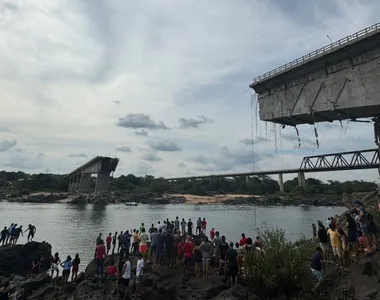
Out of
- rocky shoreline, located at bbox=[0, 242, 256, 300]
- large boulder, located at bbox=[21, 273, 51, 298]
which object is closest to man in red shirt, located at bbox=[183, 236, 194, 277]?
rocky shoreline, located at bbox=[0, 242, 256, 300]

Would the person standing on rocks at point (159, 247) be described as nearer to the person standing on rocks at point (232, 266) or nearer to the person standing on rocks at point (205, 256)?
the person standing on rocks at point (205, 256)

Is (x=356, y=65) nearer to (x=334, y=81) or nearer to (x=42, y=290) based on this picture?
(x=334, y=81)

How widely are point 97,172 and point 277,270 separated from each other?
118326mm

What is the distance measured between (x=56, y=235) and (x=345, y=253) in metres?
37.1

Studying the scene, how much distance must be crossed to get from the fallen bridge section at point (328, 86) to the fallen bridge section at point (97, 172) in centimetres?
9786

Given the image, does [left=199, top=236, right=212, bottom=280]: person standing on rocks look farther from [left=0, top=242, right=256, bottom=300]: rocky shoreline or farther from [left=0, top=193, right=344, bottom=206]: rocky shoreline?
[left=0, top=193, right=344, bottom=206]: rocky shoreline

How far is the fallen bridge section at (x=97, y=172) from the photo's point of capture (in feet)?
406

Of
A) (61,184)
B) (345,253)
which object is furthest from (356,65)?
(61,184)

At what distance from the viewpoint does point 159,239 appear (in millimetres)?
16531

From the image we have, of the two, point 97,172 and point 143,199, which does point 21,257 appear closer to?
point 97,172

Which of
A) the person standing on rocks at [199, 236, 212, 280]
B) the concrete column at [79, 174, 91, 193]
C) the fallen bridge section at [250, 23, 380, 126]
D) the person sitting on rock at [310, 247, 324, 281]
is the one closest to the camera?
the person sitting on rock at [310, 247, 324, 281]

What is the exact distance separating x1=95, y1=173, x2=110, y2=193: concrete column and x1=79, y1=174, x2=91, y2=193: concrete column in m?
10.6

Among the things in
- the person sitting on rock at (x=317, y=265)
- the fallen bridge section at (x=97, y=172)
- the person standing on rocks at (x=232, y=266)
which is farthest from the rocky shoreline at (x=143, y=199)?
the person sitting on rock at (x=317, y=265)

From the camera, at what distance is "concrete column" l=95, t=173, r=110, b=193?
125 m
